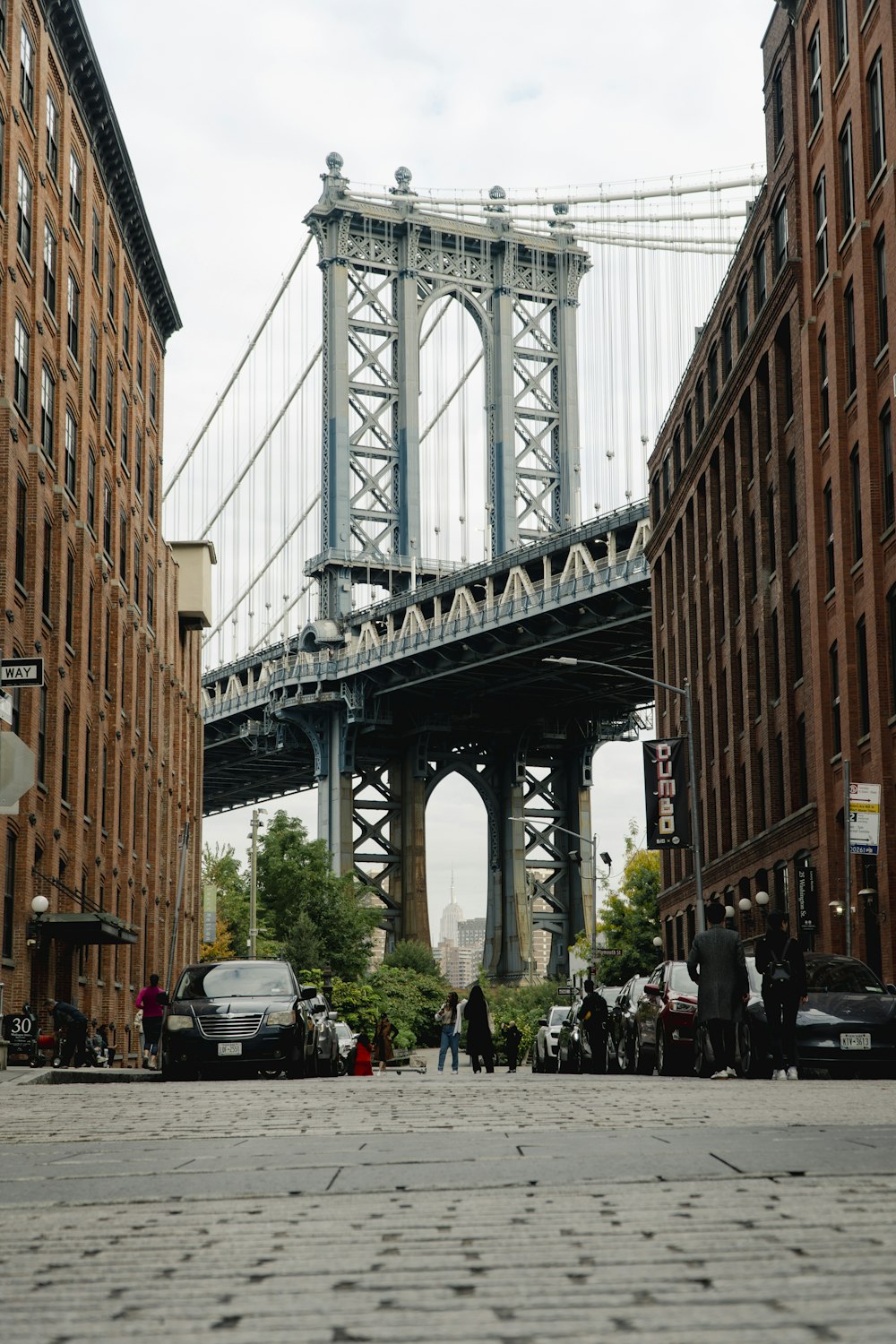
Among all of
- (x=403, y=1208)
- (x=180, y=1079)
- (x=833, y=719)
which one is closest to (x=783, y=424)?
(x=833, y=719)

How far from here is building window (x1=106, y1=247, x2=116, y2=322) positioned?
49963 mm

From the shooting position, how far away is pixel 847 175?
39.2 metres

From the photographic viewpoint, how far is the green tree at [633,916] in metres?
87.1

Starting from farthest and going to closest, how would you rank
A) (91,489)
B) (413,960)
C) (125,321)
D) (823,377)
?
(413,960)
(125,321)
(91,489)
(823,377)

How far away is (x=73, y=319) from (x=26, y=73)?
6.75 metres

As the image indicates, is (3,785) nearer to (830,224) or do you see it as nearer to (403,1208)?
(403,1208)

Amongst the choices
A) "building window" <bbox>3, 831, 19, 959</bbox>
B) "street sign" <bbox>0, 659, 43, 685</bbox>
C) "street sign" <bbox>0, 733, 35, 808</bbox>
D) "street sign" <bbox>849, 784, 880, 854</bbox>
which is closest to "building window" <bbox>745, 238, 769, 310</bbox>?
"street sign" <bbox>849, 784, 880, 854</bbox>

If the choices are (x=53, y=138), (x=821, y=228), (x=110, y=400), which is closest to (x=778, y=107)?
(x=821, y=228)

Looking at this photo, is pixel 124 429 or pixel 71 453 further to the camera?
pixel 124 429

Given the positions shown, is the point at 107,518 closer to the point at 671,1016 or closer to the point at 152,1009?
the point at 152,1009

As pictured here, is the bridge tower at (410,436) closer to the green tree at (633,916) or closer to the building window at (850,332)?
the green tree at (633,916)

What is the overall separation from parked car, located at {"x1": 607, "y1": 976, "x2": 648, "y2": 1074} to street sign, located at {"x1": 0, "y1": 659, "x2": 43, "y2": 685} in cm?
974

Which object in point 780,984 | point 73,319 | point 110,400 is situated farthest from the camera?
point 110,400

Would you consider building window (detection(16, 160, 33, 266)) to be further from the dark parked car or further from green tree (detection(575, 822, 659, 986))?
green tree (detection(575, 822, 659, 986))
